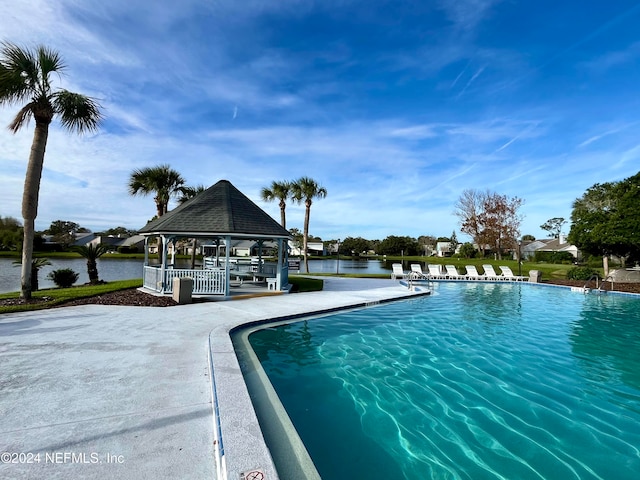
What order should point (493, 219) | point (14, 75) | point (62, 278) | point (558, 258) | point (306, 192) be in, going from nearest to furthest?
1. point (14, 75)
2. point (62, 278)
3. point (306, 192)
4. point (493, 219)
5. point (558, 258)

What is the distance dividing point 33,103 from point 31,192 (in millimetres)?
2862

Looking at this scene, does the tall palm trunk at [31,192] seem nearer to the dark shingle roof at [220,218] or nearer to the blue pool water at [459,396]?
the dark shingle roof at [220,218]

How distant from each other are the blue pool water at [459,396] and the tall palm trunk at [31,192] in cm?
815

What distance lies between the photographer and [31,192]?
10344mm

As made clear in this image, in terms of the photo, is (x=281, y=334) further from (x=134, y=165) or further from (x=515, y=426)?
(x=134, y=165)

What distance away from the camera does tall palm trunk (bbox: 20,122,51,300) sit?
10.2 m

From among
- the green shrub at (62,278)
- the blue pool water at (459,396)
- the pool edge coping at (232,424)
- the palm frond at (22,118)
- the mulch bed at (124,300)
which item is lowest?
the blue pool water at (459,396)

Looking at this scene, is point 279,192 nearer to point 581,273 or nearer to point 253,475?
point 581,273

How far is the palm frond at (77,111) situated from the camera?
417 inches

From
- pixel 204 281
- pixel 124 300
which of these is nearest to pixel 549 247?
pixel 204 281

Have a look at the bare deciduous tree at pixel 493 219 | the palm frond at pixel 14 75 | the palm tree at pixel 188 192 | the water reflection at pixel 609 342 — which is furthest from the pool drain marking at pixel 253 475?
the bare deciduous tree at pixel 493 219

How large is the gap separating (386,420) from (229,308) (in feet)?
23.1

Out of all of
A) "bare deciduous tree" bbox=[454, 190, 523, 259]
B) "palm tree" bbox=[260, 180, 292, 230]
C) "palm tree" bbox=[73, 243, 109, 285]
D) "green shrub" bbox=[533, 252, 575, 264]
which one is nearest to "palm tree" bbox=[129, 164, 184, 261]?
"palm tree" bbox=[73, 243, 109, 285]

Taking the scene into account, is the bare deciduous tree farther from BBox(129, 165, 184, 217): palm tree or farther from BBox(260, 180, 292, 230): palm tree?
BBox(129, 165, 184, 217): palm tree
